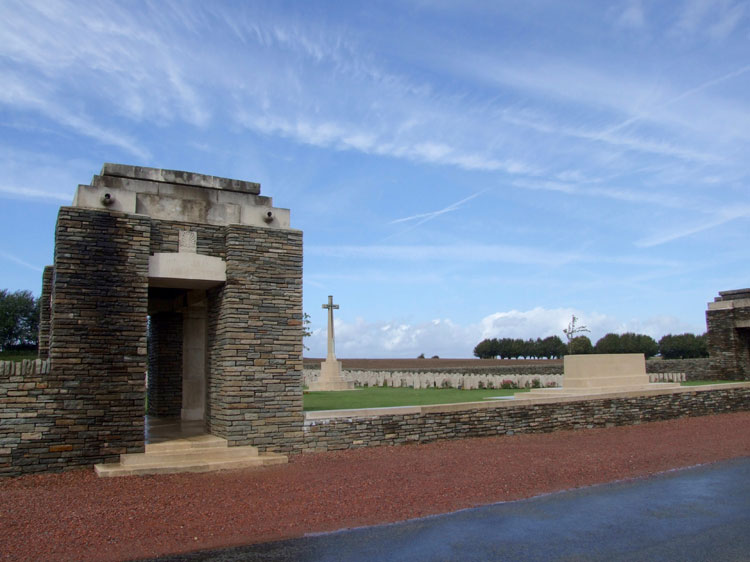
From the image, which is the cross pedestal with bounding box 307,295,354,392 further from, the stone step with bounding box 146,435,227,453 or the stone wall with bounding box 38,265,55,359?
the stone step with bounding box 146,435,227,453

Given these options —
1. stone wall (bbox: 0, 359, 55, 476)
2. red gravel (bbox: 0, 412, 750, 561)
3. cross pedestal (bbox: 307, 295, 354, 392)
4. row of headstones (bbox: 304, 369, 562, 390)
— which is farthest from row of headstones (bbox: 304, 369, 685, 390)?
stone wall (bbox: 0, 359, 55, 476)

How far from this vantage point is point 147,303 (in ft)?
34.2

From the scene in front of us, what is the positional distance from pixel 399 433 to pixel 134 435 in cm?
469

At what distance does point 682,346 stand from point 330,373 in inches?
1702

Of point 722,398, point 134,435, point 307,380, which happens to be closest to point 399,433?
point 134,435

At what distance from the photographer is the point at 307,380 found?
31297 mm

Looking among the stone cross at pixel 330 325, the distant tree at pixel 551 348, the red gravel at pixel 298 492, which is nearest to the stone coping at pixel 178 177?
the red gravel at pixel 298 492

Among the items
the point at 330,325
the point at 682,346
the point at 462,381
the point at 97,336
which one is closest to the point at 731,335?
the point at 462,381

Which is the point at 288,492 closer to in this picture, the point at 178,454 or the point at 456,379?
the point at 178,454

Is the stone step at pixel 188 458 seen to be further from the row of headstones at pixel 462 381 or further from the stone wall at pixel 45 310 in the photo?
the row of headstones at pixel 462 381

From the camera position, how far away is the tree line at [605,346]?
5360cm

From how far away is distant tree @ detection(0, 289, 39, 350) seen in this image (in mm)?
34781

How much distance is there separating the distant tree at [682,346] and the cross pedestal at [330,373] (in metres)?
40.2

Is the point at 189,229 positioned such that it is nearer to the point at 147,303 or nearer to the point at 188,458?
the point at 147,303
